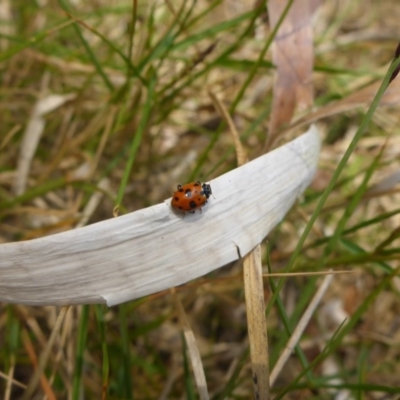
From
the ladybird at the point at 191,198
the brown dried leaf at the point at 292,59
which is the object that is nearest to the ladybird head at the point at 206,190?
the ladybird at the point at 191,198

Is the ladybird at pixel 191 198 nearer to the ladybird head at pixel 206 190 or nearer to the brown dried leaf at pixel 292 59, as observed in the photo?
the ladybird head at pixel 206 190

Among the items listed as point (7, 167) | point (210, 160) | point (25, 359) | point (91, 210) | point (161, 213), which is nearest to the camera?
point (161, 213)

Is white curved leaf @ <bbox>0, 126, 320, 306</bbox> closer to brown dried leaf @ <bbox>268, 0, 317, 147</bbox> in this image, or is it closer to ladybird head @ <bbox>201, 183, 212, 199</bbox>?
ladybird head @ <bbox>201, 183, 212, 199</bbox>

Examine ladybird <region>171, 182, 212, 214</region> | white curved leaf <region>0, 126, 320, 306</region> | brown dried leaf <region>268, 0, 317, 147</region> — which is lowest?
white curved leaf <region>0, 126, 320, 306</region>

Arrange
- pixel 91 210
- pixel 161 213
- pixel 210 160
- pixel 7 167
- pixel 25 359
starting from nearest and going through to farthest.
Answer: pixel 161 213
pixel 25 359
pixel 91 210
pixel 7 167
pixel 210 160

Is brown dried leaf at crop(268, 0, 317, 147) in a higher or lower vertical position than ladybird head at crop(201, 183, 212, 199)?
higher

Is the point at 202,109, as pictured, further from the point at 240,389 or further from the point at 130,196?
the point at 240,389

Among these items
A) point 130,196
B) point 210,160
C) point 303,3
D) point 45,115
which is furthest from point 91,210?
point 303,3

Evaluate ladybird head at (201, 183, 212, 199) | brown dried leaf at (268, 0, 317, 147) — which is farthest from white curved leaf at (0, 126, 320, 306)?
brown dried leaf at (268, 0, 317, 147)

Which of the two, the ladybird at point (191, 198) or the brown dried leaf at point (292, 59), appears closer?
the ladybird at point (191, 198)
